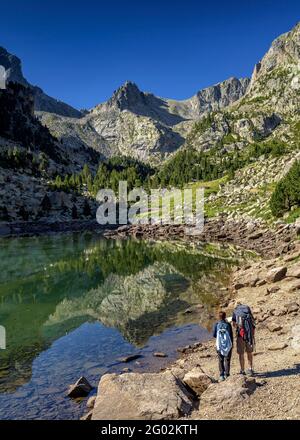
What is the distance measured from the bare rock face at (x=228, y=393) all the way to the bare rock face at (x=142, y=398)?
26.7 inches

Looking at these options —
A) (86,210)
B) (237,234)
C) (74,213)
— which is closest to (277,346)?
(237,234)

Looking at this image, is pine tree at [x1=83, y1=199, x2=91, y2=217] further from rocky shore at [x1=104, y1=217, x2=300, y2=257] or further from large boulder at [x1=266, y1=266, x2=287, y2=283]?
large boulder at [x1=266, y1=266, x2=287, y2=283]

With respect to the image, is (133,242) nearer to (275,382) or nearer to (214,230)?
(214,230)

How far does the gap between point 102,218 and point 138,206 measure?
18.7 meters

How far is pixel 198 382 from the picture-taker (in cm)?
1725

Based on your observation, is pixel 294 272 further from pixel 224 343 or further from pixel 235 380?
pixel 235 380

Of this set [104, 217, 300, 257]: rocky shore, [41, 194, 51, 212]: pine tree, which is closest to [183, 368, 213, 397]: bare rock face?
[104, 217, 300, 257]: rocky shore

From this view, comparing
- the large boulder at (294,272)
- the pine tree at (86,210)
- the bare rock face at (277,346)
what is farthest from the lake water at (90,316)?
the pine tree at (86,210)

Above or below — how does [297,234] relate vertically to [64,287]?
above

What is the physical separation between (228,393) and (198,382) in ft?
6.83

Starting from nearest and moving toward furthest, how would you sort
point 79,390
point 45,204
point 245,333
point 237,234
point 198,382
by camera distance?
point 198,382
point 245,333
point 79,390
point 237,234
point 45,204

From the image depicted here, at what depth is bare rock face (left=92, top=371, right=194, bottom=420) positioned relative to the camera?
47.8 ft

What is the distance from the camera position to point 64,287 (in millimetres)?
48062
